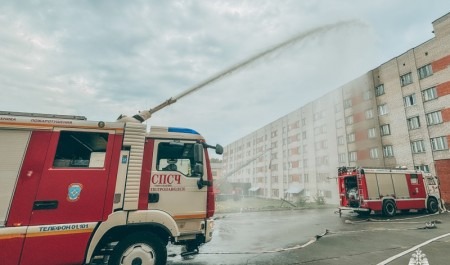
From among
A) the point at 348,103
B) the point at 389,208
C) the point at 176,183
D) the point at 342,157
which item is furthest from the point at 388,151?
the point at 176,183

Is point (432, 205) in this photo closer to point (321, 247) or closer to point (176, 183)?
point (321, 247)

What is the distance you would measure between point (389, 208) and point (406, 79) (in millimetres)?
22959

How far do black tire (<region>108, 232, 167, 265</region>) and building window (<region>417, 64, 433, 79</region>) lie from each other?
3572cm

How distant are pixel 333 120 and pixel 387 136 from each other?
10.6 meters

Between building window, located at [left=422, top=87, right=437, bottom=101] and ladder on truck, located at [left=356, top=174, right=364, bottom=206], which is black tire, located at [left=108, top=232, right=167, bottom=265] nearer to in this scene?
ladder on truck, located at [left=356, top=174, right=364, bottom=206]

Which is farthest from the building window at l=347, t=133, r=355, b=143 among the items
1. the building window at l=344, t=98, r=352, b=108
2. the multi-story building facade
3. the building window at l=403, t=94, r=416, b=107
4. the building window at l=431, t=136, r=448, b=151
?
the building window at l=431, t=136, r=448, b=151

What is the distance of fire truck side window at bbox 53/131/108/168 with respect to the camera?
4.97 meters

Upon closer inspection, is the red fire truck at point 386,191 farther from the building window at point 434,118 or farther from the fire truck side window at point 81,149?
the fire truck side window at point 81,149

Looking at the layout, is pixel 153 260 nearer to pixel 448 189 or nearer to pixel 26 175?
pixel 26 175

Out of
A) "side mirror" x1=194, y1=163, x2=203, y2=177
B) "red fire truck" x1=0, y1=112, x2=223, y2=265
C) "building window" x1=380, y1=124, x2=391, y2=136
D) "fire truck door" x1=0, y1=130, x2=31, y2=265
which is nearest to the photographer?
"fire truck door" x1=0, y1=130, x2=31, y2=265

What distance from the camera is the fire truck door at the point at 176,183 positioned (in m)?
5.56

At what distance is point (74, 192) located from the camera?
15.7 ft

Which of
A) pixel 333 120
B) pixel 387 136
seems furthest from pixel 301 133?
pixel 387 136

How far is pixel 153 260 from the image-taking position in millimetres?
5105
